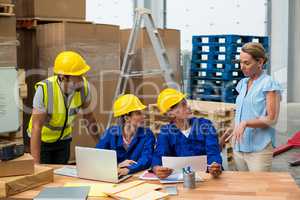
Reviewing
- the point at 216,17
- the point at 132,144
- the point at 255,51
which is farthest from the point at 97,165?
the point at 216,17

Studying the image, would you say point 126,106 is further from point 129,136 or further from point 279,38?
point 279,38

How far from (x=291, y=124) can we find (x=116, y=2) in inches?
170

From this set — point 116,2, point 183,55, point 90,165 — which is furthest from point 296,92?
point 90,165

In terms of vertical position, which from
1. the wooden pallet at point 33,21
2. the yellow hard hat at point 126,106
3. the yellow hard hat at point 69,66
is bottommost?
the yellow hard hat at point 126,106

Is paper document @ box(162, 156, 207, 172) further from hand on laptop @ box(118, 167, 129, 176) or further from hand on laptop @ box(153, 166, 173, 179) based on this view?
hand on laptop @ box(118, 167, 129, 176)

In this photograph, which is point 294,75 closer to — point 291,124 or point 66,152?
point 291,124

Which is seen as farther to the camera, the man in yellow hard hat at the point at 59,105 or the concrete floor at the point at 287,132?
the concrete floor at the point at 287,132

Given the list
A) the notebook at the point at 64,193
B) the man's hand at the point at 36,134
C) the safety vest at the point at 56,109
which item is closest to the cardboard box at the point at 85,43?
the safety vest at the point at 56,109

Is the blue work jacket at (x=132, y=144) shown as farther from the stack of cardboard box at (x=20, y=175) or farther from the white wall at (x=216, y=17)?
the white wall at (x=216, y=17)

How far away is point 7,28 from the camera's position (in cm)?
509

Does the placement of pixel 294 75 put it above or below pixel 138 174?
above

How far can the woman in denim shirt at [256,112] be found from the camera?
338 centimetres

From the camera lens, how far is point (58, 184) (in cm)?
300

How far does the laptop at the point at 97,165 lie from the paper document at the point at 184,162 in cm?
Result: 30
